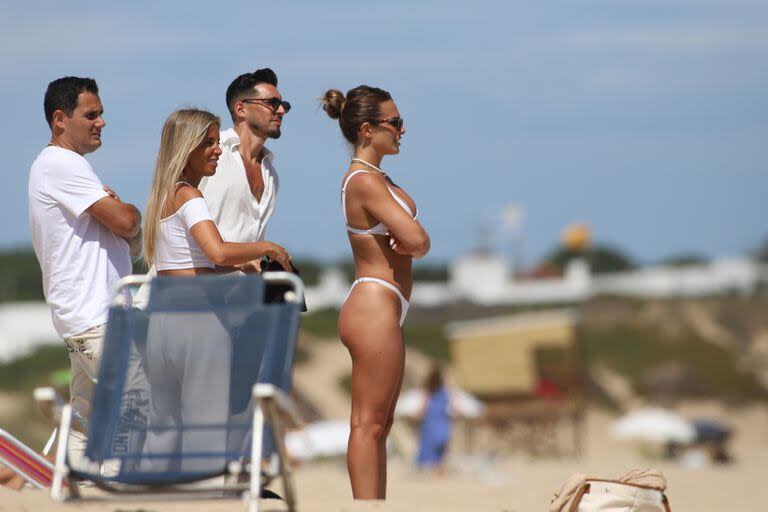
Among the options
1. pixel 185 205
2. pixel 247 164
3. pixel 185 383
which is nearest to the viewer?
pixel 185 383

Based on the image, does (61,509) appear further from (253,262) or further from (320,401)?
(320,401)

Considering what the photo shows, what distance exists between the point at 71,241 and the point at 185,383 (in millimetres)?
840

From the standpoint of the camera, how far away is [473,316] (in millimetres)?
39500

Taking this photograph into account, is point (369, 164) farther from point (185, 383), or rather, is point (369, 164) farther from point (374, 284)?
point (185, 383)

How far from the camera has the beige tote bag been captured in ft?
15.0

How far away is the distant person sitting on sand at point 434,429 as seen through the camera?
15719mm

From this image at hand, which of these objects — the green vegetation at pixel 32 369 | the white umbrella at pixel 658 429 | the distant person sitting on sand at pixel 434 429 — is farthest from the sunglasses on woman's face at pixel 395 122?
the green vegetation at pixel 32 369

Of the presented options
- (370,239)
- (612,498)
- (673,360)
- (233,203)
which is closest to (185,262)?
(233,203)

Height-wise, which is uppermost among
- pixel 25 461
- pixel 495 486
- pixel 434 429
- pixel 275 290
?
pixel 275 290

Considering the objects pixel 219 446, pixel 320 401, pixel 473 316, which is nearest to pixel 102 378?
pixel 219 446

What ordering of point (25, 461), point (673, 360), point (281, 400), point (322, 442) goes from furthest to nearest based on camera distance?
point (673, 360) < point (322, 442) < point (25, 461) < point (281, 400)

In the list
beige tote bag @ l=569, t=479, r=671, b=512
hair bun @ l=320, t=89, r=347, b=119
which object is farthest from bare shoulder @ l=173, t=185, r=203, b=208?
beige tote bag @ l=569, t=479, r=671, b=512

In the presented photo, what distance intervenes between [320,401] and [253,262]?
879 inches

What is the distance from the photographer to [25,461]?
Answer: 16.1 ft
